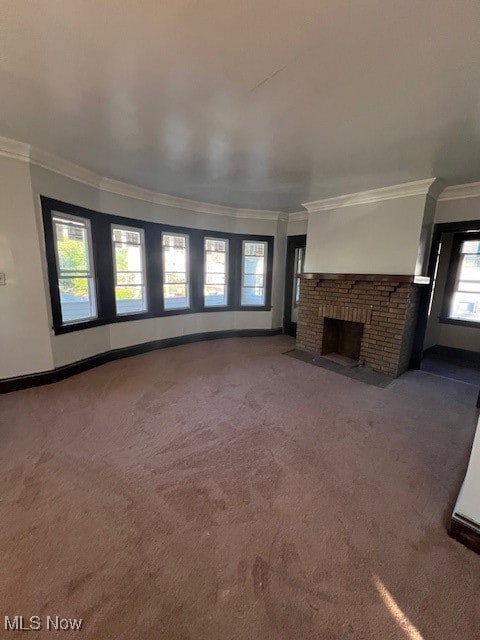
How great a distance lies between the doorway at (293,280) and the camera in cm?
570

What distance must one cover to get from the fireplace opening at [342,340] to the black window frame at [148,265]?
5.18ft

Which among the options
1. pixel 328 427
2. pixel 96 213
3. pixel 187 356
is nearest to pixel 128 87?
pixel 96 213

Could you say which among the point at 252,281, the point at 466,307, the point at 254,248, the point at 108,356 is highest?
the point at 254,248

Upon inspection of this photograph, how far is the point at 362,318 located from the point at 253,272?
2553mm

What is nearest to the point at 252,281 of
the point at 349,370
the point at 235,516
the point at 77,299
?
the point at 349,370

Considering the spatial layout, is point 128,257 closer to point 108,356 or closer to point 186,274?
point 186,274

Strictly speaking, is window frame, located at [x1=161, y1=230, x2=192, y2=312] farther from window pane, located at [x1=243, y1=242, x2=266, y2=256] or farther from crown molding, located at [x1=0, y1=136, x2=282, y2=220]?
window pane, located at [x1=243, y1=242, x2=266, y2=256]

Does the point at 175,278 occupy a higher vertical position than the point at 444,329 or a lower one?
higher

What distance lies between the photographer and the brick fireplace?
12.0ft

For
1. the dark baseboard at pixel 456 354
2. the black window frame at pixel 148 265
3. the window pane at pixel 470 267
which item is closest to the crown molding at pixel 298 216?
the black window frame at pixel 148 265

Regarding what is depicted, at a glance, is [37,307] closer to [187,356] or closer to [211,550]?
[187,356]

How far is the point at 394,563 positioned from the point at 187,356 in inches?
142

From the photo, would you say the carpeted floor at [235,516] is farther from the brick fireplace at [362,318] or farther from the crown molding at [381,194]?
the crown molding at [381,194]

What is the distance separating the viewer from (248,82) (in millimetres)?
1703
